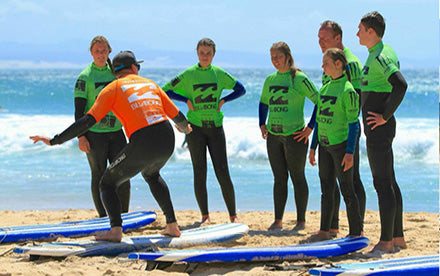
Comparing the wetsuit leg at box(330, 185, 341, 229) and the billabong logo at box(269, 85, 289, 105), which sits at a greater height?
the billabong logo at box(269, 85, 289, 105)

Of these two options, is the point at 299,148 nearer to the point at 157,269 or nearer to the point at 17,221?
the point at 157,269

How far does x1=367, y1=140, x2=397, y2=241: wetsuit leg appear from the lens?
536cm

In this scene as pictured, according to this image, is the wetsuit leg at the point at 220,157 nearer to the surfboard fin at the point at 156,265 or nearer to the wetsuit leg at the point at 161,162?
the wetsuit leg at the point at 161,162

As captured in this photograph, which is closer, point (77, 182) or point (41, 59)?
point (77, 182)

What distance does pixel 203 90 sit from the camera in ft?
22.9

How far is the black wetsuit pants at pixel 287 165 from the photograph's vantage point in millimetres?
6660

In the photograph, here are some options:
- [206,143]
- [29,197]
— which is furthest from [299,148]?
[29,197]

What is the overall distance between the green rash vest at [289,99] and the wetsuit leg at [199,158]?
2.69 ft

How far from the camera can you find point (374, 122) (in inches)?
208

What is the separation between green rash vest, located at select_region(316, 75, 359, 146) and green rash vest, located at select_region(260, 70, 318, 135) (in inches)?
29.9

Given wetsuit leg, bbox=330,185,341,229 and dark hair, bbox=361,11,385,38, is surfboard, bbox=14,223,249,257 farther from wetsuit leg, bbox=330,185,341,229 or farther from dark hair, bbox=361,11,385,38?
dark hair, bbox=361,11,385,38

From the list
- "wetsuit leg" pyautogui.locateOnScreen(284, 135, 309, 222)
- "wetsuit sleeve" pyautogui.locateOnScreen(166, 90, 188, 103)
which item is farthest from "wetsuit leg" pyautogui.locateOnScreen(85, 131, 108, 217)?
"wetsuit leg" pyautogui.locateOnScreen(284, 135, 309, 222)

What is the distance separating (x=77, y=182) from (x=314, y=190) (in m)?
3.98

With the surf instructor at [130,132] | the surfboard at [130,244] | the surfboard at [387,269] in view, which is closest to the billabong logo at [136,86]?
the surf instructor at [130,132]
